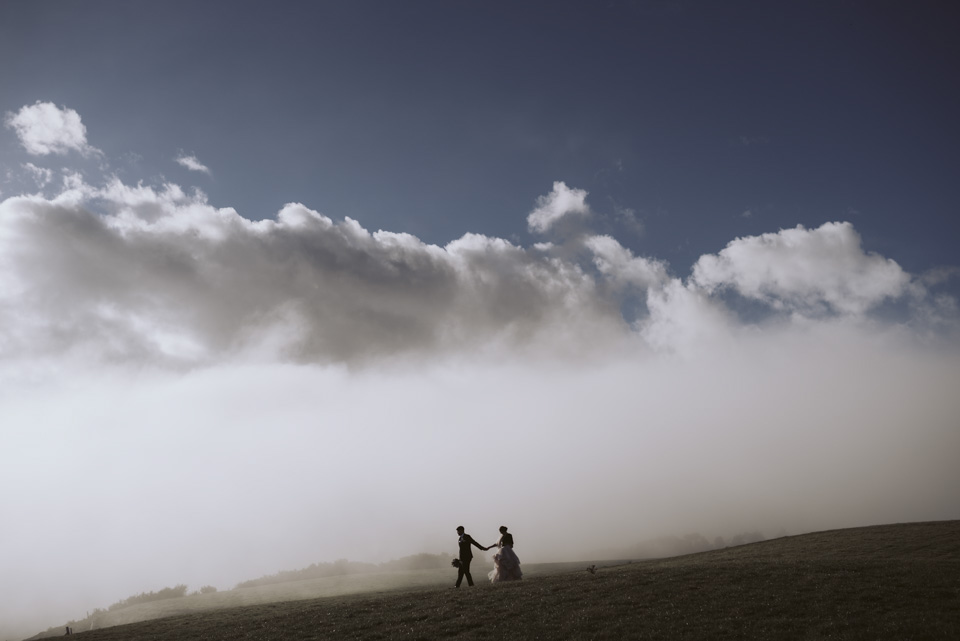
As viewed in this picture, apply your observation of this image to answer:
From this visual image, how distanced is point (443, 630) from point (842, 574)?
22.7 m

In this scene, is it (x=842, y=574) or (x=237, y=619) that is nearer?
(x=842, y=574)

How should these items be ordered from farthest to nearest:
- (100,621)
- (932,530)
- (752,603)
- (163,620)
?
(100,621), (932,530), (163,620), (752,603)

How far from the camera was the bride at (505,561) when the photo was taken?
1565 inches

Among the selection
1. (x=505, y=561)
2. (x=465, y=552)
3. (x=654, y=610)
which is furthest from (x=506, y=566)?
(x=654, y=610)

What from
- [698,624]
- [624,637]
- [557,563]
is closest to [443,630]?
[624,637]

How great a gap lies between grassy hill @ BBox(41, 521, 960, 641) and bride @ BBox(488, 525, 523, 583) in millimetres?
3022

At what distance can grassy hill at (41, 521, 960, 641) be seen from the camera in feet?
79.6

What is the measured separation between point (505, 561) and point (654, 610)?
14409 mm

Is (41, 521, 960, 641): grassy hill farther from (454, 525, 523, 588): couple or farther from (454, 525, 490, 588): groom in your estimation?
(454, 525, 490, 588): groom

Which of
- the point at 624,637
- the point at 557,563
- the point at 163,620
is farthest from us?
the point at 557,563

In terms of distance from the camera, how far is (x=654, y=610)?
27.4 metres

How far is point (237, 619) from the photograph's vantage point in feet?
118

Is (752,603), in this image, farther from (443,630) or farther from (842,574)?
(443,630)

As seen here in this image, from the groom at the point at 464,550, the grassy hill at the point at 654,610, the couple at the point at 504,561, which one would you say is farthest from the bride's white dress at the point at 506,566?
the grassy hill at the point at 654,610
